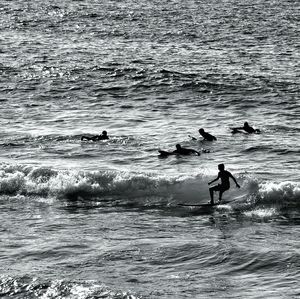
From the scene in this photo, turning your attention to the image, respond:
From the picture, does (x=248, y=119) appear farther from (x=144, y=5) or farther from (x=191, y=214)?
(x=144, y=5)

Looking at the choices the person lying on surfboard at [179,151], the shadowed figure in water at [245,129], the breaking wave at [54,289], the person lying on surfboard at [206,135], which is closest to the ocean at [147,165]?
the breaking wave at [54,289]

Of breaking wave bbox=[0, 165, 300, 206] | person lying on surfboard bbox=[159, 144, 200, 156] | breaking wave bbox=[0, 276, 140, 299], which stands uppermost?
person lying on surfboard bbox=[159, 144, 200, 156]

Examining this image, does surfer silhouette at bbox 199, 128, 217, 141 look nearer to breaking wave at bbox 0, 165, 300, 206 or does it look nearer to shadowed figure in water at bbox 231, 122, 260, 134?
shadowed figure in water at bbox 231, 122, 260, 134

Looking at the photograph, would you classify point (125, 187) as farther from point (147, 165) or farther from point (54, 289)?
point (54, 289)

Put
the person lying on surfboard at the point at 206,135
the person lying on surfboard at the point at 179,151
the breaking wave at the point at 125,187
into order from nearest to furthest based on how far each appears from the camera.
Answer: the breaking wave at the point at 125,187, the person lying on surfboard at the point at 179,151, the person lying on surfboard at the point at 206,135

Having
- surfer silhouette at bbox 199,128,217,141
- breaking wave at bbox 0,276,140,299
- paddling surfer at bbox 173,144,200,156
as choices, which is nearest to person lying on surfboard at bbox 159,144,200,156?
paddling surfer at bbox 173,144,200,156

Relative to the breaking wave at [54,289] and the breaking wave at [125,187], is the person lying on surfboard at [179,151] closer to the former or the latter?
the breaking wave at [125,187]

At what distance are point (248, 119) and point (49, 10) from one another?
6377cm

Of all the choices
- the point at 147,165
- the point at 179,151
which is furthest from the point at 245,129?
the point at 147,165

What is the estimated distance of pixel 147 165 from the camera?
3438 centimetres

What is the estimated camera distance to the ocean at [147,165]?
815 inches

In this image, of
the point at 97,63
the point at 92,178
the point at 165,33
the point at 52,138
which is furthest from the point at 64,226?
the point at 165,33

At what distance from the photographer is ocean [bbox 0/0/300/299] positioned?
815 inches

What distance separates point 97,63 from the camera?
203ft
